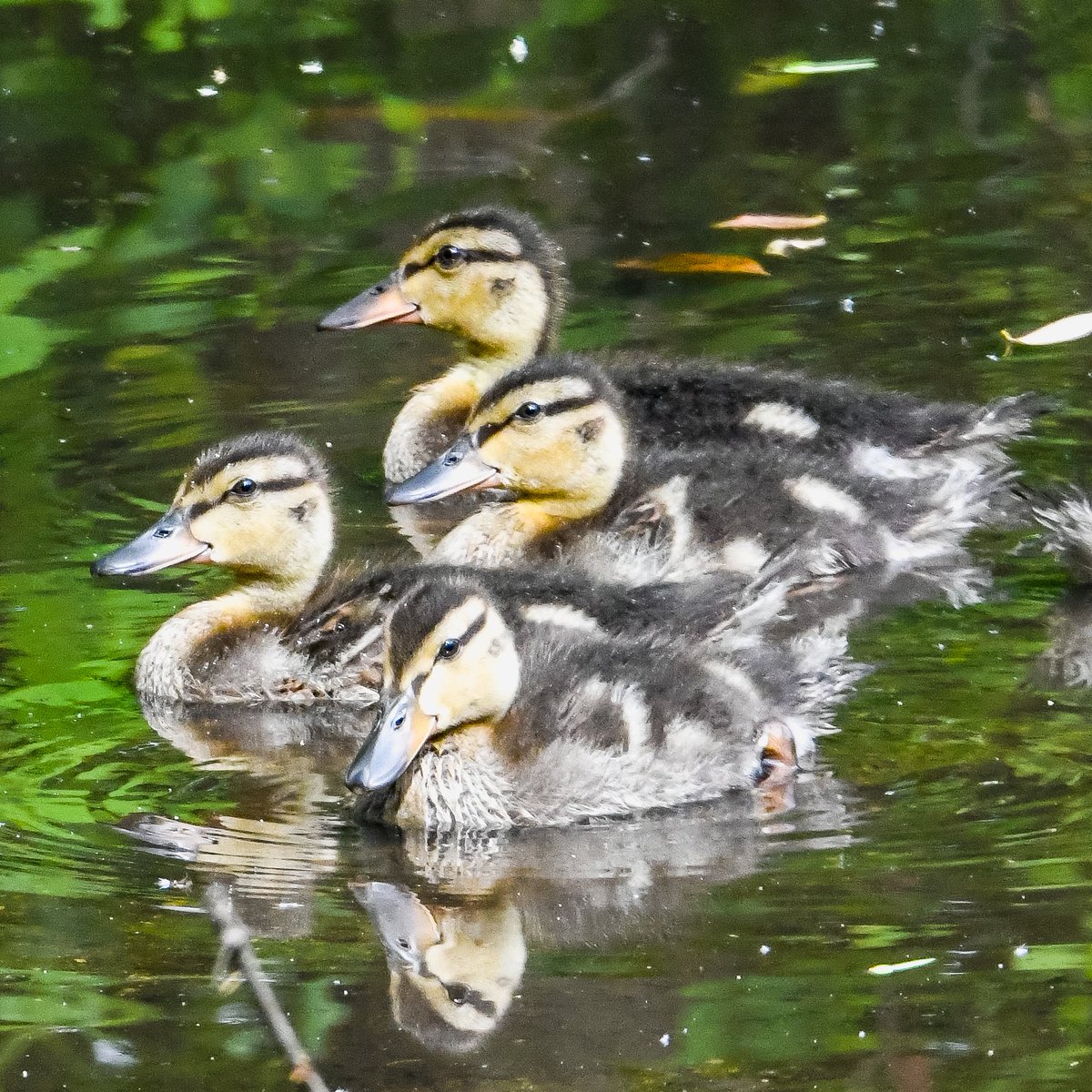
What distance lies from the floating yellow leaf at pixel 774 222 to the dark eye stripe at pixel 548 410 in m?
2.72

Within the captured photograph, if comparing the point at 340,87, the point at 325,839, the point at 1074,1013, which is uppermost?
the point at 1074,1013

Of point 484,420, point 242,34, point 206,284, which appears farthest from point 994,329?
point 242,34

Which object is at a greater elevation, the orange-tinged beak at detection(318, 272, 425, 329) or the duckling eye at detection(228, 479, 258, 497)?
the duckling eye at detection(228, 479, 258, 497)

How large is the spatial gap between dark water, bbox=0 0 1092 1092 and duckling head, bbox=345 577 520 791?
0.19 meters

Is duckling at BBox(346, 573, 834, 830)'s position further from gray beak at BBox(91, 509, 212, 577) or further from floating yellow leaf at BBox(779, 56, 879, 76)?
floating yellow leaf at BBox(779, 56, 879, 76)

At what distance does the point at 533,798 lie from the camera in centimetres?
423

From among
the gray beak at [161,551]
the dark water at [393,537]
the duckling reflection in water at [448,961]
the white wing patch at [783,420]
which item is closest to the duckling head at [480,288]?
the dark water at [393,537]

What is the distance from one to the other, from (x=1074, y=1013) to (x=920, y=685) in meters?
1.43

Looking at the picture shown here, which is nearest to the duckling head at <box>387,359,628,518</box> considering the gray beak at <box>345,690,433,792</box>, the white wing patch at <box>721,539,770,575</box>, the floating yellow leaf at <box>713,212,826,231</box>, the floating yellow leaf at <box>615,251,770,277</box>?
the white wing patch at <box>721,539,770,575</box>

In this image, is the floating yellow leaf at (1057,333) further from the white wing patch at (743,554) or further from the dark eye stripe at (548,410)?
the dark eye stripe at (548,410)

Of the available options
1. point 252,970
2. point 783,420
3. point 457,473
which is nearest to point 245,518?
point 457,473

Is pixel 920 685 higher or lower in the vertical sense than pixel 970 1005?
lower

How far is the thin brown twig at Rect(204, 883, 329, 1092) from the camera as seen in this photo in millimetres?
3189

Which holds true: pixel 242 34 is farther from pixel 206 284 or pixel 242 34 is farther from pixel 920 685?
pixel 920 685
